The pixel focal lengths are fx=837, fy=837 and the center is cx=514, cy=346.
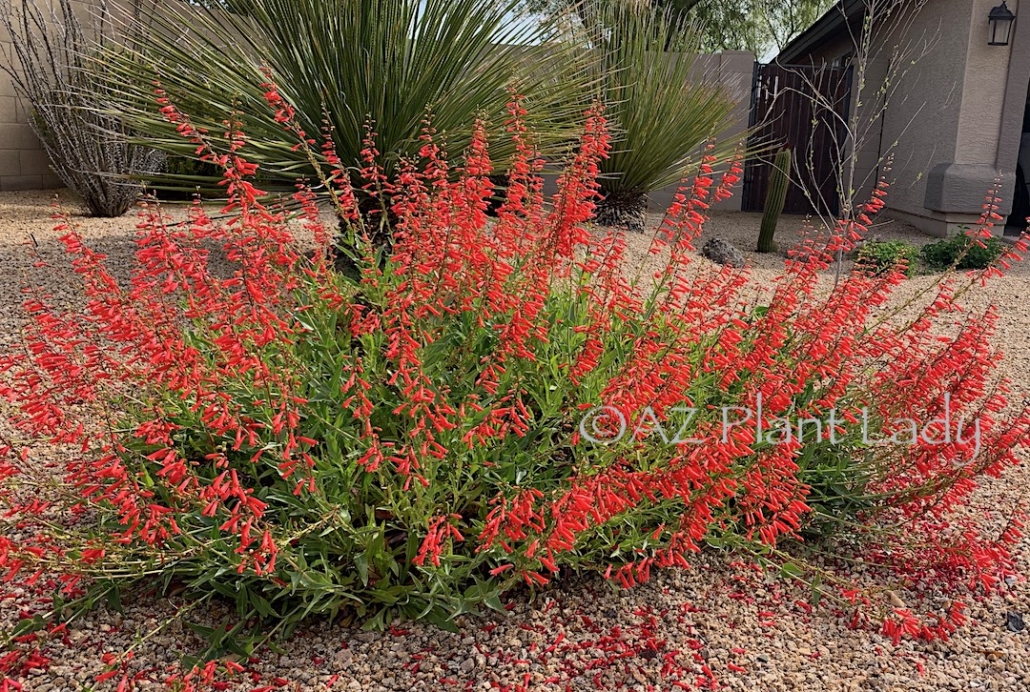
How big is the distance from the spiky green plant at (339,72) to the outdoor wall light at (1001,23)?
23.3 ft

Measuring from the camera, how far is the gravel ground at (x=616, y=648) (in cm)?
230

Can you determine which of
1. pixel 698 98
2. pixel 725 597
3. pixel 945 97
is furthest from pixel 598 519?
pixel 945 97

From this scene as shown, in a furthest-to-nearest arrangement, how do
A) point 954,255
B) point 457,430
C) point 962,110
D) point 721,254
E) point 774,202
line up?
point 962,110, point 774,202, point 721,254, point 954,255, point 457,430

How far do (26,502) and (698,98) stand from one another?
7907 millimetres

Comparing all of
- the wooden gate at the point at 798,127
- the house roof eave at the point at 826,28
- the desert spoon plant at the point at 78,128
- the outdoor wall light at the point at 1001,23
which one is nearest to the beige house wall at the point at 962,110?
the outdoor wall light at the point at 1001,23

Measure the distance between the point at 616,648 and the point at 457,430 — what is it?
78 centimetres

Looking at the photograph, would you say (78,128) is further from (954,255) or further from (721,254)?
(954,255)

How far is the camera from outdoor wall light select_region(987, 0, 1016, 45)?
9.77 m

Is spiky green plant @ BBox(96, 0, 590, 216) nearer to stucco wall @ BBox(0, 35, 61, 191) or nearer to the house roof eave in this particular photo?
stucco wall @ BBox(0, 35, 61, 191)

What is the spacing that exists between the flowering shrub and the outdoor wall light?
8.58m

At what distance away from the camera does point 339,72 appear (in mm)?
5402

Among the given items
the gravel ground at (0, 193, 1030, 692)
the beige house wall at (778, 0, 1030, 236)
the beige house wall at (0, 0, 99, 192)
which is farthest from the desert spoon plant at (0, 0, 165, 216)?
the beige house wall at (778, 0, 1030, 236)

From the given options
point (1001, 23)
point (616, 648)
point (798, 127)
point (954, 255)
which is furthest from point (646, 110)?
point (616, 648)

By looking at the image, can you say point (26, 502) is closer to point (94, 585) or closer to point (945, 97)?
point (94, 585)
